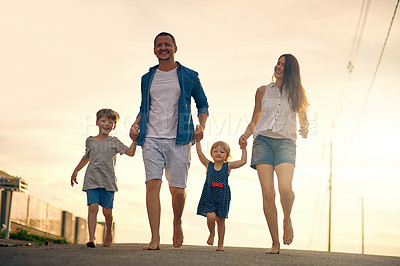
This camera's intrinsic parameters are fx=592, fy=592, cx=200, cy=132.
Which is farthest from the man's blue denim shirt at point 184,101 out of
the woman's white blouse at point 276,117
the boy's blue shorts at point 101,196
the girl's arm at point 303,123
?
the boy's blue shorts at point 101,196

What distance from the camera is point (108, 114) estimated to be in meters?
8.83

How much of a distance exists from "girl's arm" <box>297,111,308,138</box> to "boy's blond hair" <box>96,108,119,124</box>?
279 cm

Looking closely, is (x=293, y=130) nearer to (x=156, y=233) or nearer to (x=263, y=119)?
(x=263, y=119)

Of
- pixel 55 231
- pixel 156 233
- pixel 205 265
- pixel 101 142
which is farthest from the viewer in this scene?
pixel 55 231

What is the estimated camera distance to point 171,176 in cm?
742

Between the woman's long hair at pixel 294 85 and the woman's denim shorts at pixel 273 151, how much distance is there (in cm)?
49

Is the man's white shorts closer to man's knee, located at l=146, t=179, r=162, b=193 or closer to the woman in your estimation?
man's knee, located at l=146, t=179, r=162, b=193

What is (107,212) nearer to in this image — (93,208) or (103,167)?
(93,208)

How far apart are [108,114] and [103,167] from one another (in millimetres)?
802

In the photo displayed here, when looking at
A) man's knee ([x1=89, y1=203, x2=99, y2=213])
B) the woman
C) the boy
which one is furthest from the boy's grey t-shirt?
the woman

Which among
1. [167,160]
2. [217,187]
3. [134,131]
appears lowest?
[217,187]

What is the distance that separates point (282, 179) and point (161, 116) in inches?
66.9

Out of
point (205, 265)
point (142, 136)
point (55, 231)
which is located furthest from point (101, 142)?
point (55, 231)

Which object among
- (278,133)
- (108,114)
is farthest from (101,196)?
(278,133)
